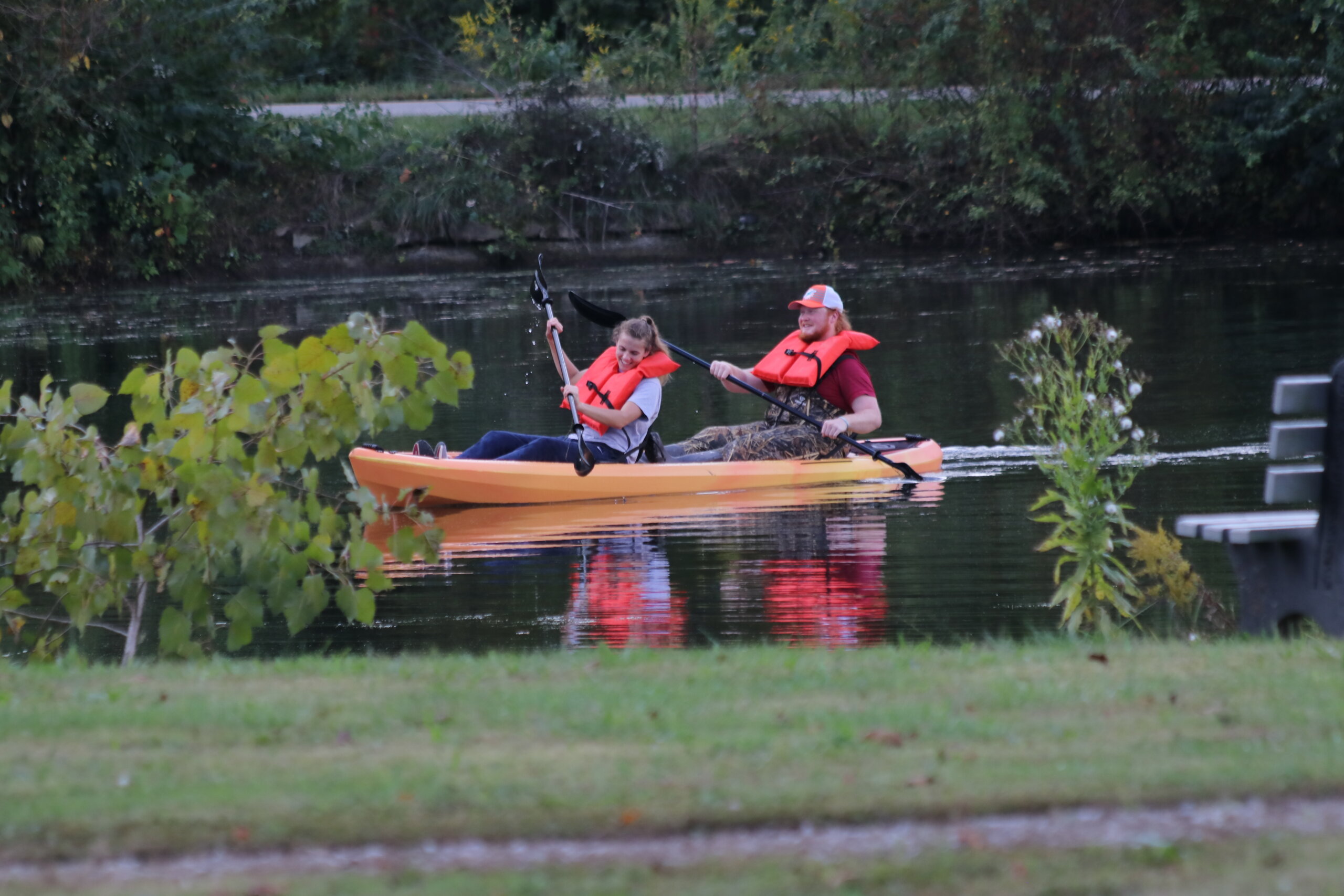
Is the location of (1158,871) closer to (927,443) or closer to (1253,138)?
(927,443)

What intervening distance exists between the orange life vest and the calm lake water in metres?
0.69

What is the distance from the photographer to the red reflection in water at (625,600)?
6113mm

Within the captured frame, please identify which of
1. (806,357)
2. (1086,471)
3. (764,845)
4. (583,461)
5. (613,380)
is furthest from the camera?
(806,357)

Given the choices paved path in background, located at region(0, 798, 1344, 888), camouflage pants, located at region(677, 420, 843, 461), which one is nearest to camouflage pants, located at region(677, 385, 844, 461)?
camouflage pants, located at region(677, 420, 843, 461)

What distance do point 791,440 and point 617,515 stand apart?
134cm

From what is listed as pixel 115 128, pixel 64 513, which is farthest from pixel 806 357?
pixel 115 128

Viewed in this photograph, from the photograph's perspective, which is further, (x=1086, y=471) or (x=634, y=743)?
(x=1086, y=471)

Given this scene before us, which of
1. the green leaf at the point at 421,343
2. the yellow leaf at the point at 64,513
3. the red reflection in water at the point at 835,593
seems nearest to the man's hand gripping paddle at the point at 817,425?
the red reflection in water at the point at 835,593

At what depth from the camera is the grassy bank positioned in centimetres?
300

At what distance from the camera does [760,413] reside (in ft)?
41.0

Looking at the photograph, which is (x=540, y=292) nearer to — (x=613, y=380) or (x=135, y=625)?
(x=613, y=380)

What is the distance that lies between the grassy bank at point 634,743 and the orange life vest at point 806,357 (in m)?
4.97

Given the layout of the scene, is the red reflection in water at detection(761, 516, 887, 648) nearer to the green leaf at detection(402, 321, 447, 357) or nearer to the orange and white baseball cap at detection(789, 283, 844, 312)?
the orange and white baseball cap at detection(789, 283, 844, 312)

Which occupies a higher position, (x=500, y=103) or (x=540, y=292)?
(x=500, y=103)
